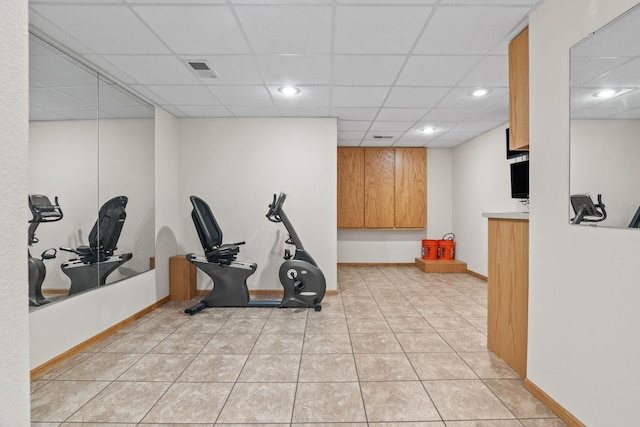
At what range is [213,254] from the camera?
4.24 meters

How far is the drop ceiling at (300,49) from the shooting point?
2.38 m

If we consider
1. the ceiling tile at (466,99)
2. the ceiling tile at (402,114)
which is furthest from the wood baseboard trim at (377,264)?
the ceiling tile at (466,99)

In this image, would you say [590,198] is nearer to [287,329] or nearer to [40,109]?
[287,329]

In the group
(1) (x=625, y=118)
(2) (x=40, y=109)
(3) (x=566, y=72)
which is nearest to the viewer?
(1) (x=625, y=118)

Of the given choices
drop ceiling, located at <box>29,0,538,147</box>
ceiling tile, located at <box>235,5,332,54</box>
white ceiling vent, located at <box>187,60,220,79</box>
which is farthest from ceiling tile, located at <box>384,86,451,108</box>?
white ceiling vent, located at <box>187,60,220,79</box>

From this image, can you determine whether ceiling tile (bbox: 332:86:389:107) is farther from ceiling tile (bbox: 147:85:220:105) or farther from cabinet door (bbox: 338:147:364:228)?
cabinet door (bbox: 338:147:364:228)

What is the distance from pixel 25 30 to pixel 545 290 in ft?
9.33

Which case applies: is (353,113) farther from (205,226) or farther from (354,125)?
(205,226)

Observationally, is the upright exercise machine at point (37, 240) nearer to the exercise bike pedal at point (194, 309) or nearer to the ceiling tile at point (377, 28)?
the exercise bike pedal at point (194, 309)

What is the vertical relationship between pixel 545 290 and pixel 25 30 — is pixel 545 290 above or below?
below

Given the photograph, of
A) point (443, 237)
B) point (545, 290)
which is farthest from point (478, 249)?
point (545, 290)

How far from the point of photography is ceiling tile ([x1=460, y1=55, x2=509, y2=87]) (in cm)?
316

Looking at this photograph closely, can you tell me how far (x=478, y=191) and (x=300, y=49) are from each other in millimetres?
4926

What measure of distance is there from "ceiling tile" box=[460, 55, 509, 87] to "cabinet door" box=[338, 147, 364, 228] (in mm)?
3824
